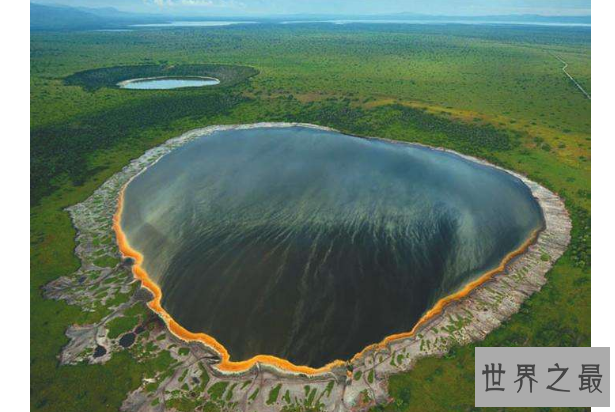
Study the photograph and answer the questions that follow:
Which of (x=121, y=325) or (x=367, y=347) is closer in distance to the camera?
(x=367, y=347)

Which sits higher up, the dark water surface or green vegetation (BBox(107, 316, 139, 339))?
the dark water surface

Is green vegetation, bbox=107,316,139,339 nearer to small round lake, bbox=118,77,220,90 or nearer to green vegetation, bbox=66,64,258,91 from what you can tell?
green vegetation, bbox=66,64,258,91

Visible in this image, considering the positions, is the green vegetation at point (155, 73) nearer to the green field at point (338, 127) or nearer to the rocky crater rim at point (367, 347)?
the green field at point (338, 127)

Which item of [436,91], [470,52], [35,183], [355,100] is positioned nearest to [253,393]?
[35,183]

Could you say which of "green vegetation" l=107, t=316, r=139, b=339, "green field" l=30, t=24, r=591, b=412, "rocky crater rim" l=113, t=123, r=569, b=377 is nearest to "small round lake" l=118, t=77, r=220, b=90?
"green field" l=30, t=24, r=591, b=412

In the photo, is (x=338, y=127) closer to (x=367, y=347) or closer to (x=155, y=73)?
A: (x=367, y=347)

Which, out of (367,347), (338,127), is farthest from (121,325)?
(338,127)

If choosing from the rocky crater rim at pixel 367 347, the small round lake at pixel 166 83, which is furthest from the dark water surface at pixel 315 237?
the small round lake at pixel 166 83
